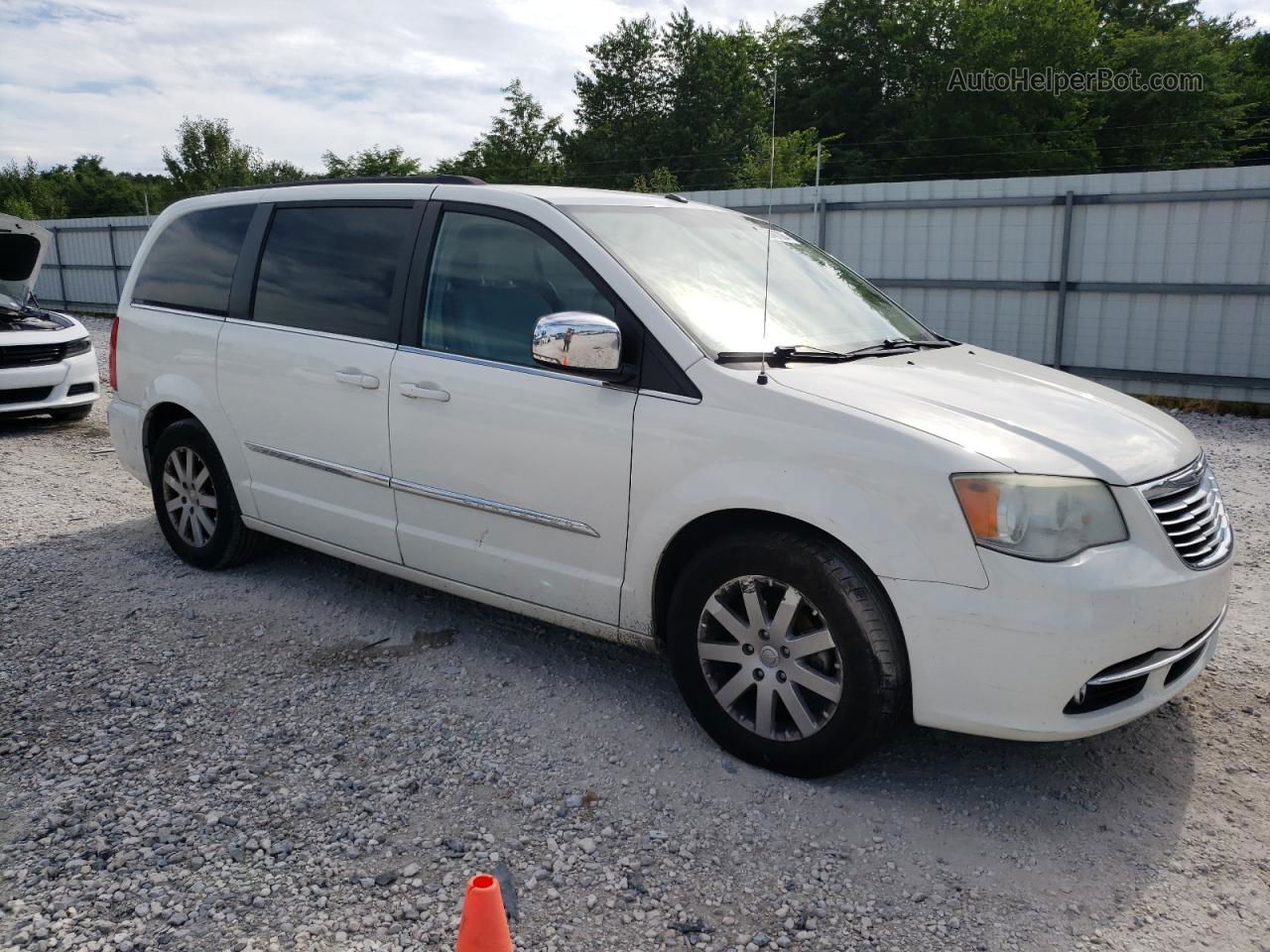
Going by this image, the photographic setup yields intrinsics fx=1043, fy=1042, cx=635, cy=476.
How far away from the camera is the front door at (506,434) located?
3.56 meters

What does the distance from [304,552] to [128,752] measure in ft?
7.44

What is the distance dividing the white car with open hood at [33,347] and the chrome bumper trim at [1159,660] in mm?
8955

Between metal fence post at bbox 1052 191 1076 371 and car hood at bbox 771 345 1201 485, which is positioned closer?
car hood at bbox 771 345 1201 485

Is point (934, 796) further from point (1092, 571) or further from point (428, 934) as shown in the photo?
point (428, 934)

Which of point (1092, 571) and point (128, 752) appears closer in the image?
point (1092, 571)

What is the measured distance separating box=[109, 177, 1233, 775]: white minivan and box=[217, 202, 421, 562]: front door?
2cm

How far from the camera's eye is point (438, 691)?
396 cm

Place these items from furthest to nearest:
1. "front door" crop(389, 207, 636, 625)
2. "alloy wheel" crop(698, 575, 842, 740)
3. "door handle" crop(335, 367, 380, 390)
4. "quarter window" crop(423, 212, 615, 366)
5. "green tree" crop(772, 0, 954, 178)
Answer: "green tree" crop(772, 0, 954, 178)
"door handle" crop(335, 367, 380, 390)
"quarter window" crop(423, 212, 615, 366)
"front door" crop(389, 207, 636, 625)
"alloy wheel" crop(698, 575, 842, 740)

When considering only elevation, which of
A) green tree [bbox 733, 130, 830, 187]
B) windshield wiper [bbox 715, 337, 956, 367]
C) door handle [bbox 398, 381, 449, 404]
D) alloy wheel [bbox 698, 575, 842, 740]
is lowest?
alloy wheel [bbox 698, 575, 842, 740]

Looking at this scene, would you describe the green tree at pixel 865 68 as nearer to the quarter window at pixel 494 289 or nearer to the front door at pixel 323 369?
the front door at pixel 323 369

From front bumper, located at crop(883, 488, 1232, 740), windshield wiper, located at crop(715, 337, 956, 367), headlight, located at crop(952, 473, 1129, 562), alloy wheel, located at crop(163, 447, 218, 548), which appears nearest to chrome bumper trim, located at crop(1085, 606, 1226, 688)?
front bumper, located at crop(883, 488, 1232, 740)

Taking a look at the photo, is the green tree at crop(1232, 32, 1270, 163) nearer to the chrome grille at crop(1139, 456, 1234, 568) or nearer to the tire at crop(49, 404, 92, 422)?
the tire at crop(49, 404, 92, 422)

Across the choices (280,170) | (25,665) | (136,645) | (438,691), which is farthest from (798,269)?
(280,170)

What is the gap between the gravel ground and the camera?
264 cm
